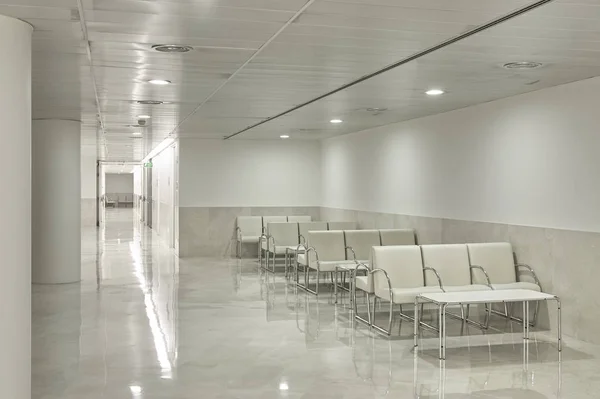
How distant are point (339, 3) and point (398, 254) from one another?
437 centimetres

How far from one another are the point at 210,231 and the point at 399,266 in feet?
28.5

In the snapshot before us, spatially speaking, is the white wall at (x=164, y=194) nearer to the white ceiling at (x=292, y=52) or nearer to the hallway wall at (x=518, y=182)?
the hallway wall at (x=518, y=182)

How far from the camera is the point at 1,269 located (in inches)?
178

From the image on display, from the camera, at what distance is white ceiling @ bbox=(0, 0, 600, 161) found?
15.5 feet

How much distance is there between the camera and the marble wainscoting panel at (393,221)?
11.0 m

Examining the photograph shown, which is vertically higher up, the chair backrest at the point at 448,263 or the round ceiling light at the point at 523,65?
the round ceiling light at the point at 523,65

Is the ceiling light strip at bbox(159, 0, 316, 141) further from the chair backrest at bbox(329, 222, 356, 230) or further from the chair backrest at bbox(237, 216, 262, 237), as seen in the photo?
the chair backrest at bbox(237, 216, 262, 237)

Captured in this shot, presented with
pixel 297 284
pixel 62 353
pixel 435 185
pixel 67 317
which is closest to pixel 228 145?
pixel 297 284

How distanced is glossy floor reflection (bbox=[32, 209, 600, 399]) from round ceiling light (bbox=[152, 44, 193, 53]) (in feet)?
9.46

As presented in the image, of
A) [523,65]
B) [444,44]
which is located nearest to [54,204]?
[444,44]

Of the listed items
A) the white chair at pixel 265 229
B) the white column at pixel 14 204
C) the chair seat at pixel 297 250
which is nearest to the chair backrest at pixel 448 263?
the chair seat at pixel 297 250

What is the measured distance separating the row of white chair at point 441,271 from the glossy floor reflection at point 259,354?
52 cm

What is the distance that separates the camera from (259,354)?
6918 millimetres

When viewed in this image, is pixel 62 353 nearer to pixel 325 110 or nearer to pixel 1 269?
pixel 1 269
